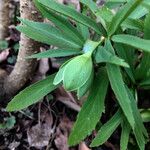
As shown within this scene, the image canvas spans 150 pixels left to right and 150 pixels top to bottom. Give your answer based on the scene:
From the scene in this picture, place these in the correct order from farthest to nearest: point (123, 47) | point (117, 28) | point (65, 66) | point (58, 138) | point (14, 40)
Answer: point (14, 40), point (58, 138), point (123, 47), point (117, 28), point (65, 66)

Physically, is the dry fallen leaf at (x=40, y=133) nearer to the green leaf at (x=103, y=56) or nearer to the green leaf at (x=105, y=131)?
the green leaf at (x=105, y=131)

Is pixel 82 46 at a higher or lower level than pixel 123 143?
higher

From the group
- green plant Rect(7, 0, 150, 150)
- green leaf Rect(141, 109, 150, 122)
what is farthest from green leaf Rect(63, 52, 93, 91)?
green leaf Rect(141, 109, 150, 122)

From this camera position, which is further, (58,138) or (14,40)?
(14,40)

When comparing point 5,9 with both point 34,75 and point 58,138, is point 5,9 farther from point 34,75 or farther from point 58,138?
point 58,138

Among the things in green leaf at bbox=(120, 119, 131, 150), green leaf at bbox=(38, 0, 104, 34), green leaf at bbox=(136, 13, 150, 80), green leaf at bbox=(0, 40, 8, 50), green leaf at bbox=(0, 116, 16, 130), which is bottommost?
green leaf at bbox=(0, 116, 16, 130)

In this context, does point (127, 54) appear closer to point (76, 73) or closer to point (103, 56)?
point (103, 56)

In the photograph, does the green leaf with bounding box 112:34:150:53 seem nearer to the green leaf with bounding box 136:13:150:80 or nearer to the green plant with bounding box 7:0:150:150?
the green plant with bounding box 7:0:150:150

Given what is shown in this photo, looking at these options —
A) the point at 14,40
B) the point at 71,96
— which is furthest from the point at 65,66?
the point at 14,40
